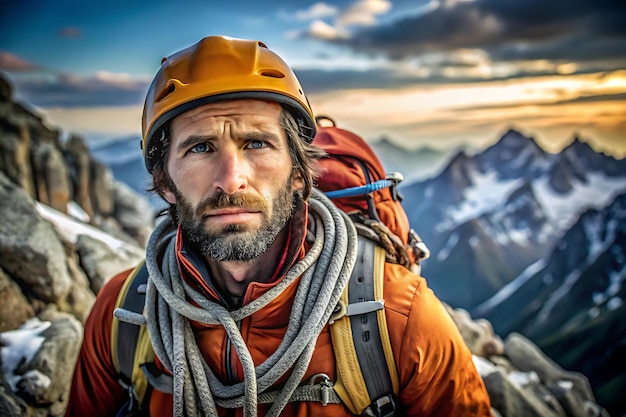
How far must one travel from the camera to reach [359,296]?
6.64ft

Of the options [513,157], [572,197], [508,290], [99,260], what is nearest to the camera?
[99,260]

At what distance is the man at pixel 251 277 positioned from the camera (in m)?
1.94

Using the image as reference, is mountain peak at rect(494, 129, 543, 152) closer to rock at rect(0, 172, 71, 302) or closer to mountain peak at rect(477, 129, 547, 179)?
mountain peak at rect(477, 129, 547, 179)

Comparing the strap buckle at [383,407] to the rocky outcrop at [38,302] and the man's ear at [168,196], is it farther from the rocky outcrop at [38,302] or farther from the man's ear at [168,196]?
the rocky outcrop at [38,302]

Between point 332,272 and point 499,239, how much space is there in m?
105

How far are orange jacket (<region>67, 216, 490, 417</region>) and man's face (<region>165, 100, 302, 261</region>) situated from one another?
212 mm

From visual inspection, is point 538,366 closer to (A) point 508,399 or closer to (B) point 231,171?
(A) point 508,399

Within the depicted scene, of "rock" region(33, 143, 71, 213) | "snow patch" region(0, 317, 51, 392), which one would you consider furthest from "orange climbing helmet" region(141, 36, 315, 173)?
"rock" region(33, 143, 71, 213)

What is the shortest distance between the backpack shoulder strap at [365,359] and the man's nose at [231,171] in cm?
81

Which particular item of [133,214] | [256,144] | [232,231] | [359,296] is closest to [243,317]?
[232,231]

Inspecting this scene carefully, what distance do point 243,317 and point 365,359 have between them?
2.09 feet

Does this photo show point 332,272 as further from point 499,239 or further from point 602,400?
point 499,239

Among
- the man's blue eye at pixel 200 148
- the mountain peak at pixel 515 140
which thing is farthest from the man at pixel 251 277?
the mountain peak at pixel 515 140

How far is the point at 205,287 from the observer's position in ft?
7.00
